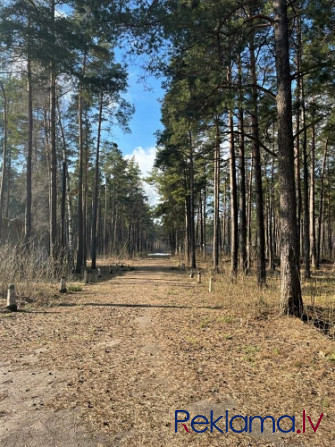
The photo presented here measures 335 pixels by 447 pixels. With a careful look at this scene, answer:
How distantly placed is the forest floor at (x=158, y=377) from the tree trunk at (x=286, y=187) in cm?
56

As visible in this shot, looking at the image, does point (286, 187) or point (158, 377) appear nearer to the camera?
point (158, 377)

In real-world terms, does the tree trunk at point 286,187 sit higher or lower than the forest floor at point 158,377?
higher

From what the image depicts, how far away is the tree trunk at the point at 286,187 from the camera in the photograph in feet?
20.3

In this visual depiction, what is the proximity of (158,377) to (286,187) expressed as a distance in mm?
4527

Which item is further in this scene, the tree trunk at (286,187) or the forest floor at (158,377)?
the tree trunk at (286,187)

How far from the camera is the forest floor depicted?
264 cm

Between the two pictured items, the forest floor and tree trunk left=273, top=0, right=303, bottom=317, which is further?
tree trunk left=273, top=0, right=303, bottom=317

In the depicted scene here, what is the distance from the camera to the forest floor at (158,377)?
264cm

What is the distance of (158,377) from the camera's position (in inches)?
151

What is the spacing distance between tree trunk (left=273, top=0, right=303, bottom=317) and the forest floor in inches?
22.2

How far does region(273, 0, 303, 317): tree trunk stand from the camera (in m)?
6.18

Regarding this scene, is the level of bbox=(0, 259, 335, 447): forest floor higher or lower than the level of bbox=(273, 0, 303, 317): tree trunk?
lower

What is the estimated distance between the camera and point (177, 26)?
6652 mm

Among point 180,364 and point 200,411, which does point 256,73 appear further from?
point 200,411
